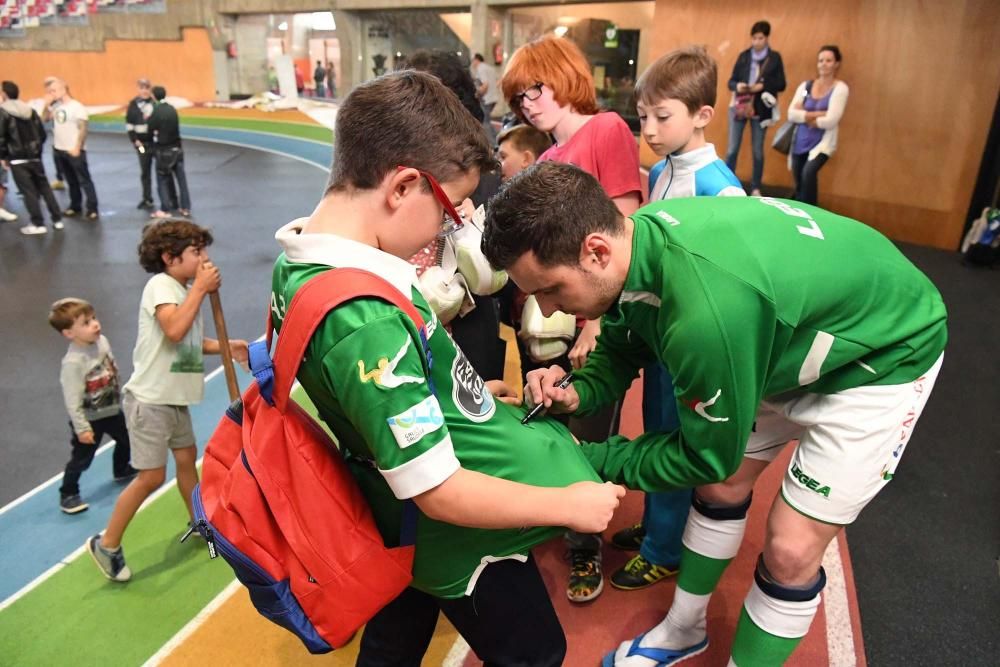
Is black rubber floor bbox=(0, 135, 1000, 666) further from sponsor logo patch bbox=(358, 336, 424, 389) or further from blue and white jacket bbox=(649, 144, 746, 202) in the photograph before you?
sponsor logo patch bbox=(358, 336, 424, 389)

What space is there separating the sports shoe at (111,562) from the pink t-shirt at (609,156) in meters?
2.40

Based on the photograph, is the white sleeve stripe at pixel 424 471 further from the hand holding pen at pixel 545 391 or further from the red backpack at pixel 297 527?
the hand holding pen at pixel 545 391

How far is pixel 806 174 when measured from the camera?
305 inches

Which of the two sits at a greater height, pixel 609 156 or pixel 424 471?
pixel 609 156

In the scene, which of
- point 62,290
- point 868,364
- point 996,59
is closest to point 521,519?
point 868,364

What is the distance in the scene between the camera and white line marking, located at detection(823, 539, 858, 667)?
2.38 m

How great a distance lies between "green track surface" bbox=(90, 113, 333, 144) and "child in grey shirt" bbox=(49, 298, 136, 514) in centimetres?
1356

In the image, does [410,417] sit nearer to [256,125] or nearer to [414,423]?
[414,423]

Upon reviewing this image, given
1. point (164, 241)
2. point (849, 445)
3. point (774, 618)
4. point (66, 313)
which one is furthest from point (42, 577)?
point (849, 445)

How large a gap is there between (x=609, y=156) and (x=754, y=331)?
136cm

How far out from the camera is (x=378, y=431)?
1142mm

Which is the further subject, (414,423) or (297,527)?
(297,527)

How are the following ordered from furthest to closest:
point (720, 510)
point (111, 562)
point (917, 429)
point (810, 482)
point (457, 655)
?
point (917, 429), point (111, 562), point (457, 655), point (720, 510), point (810, 482)

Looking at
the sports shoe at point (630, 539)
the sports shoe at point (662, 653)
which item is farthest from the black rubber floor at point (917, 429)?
the sports shoe at point (630, 539)
